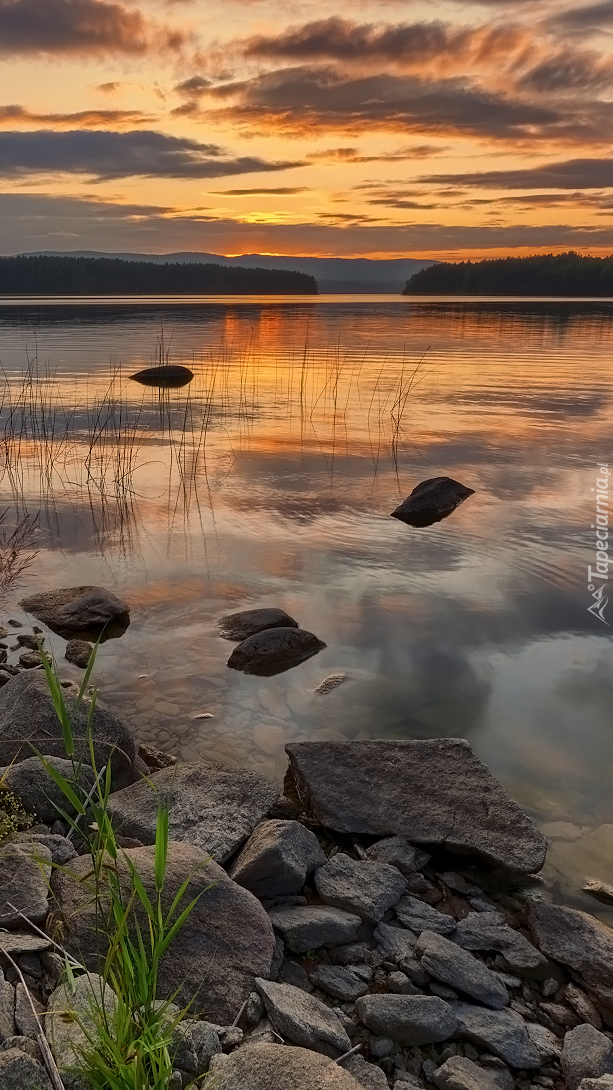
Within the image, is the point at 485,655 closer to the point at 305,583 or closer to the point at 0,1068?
the point at 305,583

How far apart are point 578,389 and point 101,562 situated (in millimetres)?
21155

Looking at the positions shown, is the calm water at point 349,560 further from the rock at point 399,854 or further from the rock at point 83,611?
the rock at point 399,854

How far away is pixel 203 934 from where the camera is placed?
395 cm

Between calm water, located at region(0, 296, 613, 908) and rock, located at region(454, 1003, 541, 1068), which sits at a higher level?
rock, located at region(454, 1003, 541, 1068)

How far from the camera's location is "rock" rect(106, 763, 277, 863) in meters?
4.97

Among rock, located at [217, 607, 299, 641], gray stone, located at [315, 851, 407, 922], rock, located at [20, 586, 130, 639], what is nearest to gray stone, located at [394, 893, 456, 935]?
gray stone, located at [315, 851, 407, 922]

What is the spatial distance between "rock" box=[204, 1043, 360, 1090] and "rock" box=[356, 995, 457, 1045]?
67cm

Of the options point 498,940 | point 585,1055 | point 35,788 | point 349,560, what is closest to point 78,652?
point 35,788

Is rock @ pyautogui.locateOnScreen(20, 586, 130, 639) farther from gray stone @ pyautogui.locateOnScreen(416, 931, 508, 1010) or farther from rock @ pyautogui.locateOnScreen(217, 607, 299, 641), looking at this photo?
gray stone @ pyautogui.locateOnScreen(416, 931, 508, 1010)

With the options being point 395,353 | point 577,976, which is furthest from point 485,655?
point 395,353

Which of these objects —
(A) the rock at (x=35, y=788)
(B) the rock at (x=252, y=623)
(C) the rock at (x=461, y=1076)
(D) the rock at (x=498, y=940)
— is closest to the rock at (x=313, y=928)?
(D) the rock at (x=498, y=940)

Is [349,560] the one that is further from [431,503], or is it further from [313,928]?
[313,928]

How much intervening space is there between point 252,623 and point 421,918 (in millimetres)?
4359

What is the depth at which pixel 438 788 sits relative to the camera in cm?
562
